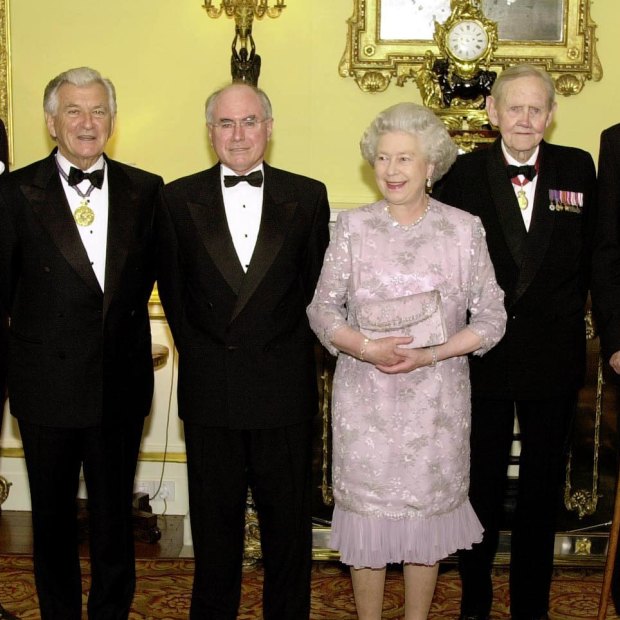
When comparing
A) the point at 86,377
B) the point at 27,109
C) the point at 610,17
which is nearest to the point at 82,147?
the point at 86,377

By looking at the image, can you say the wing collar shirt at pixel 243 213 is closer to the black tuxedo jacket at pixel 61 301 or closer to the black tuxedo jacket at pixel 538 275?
the black tuxedo jacket at pixel 61 301

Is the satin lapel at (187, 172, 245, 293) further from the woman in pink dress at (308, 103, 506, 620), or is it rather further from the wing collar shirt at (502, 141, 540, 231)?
the wing collar shirt at (502, 141, 540, 231)

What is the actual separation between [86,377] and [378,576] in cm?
107

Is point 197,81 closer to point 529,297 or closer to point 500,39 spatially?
point 500,39

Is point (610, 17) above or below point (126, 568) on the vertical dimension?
above

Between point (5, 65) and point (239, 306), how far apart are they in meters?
2.69

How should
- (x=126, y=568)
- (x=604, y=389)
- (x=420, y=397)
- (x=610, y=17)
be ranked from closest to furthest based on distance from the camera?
(x=420, y=397), (x=126, y=568), (x=604, y=389), (x=610, y=17)

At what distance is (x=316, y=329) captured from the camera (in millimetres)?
3102

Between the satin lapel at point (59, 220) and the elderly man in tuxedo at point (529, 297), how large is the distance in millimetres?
1187

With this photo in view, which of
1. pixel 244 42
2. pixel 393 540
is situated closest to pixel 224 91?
pixel 393 540

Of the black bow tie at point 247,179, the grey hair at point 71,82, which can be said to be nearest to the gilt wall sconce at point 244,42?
the grey hair at point 71,82

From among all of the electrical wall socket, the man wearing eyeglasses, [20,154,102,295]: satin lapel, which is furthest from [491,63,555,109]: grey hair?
the electrical wall socket

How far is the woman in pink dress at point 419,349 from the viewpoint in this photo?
303cm

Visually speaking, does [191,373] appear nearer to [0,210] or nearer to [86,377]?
[86,377]
